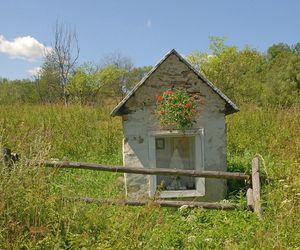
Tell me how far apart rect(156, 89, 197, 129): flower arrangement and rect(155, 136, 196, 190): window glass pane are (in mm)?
488

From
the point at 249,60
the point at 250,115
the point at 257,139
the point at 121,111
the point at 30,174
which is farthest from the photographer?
the point at 249,60

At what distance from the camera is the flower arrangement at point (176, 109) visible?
704 centimetres

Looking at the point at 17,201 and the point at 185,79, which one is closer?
the point at 17,201

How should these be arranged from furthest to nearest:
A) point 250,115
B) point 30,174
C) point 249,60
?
1. point 249,60
2. point 250,115
3. point 30,174

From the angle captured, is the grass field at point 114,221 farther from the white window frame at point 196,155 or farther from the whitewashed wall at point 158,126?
the whitewashed wall at point 158,126

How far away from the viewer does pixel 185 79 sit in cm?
731

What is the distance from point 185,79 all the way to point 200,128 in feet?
3.37

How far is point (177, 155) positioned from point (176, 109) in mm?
1091

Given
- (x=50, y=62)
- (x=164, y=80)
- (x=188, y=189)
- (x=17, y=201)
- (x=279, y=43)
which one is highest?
(x=279, y=43)

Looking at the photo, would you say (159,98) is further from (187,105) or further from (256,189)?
(256,189)

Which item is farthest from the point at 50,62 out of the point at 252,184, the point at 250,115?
the point at 252,184

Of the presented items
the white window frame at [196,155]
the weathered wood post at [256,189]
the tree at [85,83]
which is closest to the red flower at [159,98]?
the white window frame at [196,155]

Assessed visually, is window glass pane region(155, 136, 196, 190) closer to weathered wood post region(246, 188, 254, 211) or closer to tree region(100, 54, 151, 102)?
Answer: weathered wood post region(246, 188, 254, 211)

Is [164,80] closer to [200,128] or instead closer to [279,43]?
[200,128]
